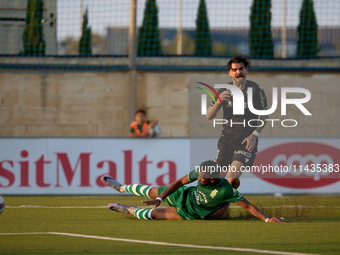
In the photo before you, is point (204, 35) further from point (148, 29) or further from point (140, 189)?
point (140, 189)

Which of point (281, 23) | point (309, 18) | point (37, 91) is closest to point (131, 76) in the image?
point (37, 91)

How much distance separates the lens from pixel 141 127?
37.9 feet

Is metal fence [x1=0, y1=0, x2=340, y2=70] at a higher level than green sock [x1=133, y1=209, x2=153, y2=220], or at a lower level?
higher

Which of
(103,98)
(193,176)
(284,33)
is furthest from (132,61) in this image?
(193,176)

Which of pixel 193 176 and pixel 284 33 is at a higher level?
pixel 284 33

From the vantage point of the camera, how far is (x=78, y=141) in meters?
11.2

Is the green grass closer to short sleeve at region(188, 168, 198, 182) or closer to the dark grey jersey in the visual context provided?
short sleeve at region(188, 168, 198, 182)

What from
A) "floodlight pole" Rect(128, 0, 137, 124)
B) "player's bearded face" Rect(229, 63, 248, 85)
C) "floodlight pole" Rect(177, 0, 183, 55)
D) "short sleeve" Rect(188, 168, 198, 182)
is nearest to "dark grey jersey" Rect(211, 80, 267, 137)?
"player's bearded face" Rect(229, 63, 248, 85)

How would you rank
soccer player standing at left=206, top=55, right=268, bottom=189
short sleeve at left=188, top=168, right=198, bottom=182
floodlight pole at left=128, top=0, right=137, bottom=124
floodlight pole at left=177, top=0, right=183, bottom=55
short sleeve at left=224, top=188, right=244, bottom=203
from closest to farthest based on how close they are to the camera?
short sleeve at left=224, top=188, right=244, bottom=203 < short sleeve at left=188, top=168, right=198, bottom=182 < soccer player standing at left=206, top=55, right=268, bottom=189 < floodlight pole at left=128, top=0, right=137, bottom=124 < floodlight pole at left=177, top=0, right=183, bottom=55

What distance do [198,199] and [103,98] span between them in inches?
338

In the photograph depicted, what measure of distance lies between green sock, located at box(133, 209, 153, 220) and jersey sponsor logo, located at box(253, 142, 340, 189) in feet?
13.6

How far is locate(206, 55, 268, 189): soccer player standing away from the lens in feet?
23.5

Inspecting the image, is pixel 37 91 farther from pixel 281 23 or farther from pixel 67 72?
pixel 281 23

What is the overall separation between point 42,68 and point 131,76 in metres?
2.63
